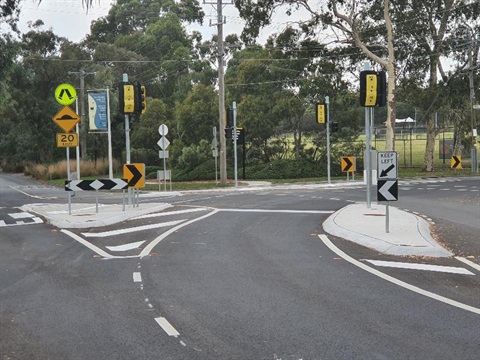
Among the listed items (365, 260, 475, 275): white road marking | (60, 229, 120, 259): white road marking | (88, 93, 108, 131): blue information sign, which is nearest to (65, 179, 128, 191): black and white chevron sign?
(60, 229, 120, 259): white road marking

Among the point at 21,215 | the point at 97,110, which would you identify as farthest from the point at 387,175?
the point at 97,110

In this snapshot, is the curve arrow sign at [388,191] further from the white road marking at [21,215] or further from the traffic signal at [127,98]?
the white road marking at [21,215]

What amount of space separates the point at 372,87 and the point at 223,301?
1109 centimetres

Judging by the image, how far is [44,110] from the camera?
58.7 meters

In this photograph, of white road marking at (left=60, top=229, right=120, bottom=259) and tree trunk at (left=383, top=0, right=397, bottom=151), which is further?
tree trunk at (left=383, top=0, right=397, bottom=151)

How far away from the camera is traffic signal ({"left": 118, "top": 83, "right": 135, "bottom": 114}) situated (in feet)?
63.6

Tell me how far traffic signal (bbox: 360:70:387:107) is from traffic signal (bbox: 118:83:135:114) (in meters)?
7.55

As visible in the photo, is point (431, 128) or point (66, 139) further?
point (431, 128)

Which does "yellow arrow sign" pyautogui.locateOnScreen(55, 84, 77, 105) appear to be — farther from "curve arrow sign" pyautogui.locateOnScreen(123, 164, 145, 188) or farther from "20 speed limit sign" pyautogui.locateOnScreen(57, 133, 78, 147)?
"curve arrow sign" pyautogui.locateOnScreen(123, 164, 145, 188)

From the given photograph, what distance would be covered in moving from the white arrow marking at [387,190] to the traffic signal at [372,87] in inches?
203

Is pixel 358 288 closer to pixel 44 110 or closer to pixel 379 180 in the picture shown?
pixel 379 180

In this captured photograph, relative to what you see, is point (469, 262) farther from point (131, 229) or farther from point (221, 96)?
point (221, 96)

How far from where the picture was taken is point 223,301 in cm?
736

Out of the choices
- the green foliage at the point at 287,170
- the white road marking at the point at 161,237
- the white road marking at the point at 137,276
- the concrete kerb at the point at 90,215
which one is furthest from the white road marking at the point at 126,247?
the green foliage at the point at 287,170
